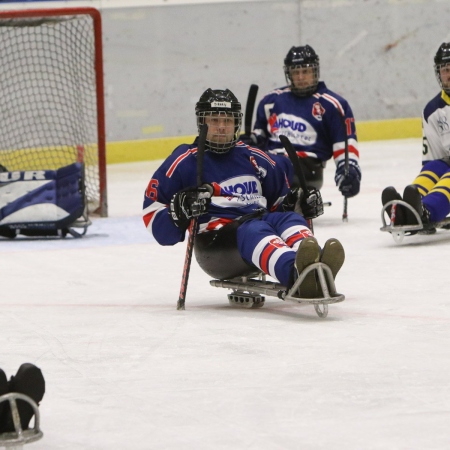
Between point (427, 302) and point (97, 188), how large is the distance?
153 inches

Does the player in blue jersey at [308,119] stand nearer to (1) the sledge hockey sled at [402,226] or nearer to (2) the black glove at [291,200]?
(1) the sledge hockey sled at [402,226]

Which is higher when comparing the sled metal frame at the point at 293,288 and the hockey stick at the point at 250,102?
the hockey stick at the point at 250,102

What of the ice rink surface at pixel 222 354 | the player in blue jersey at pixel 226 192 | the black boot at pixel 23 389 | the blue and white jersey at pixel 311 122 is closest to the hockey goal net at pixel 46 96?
the blue and white jersey at pixel 311 122

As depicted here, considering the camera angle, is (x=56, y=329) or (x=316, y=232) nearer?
(x=56, y=329)

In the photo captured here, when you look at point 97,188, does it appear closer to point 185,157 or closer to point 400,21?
point 185,157

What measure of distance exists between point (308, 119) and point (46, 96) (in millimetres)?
3346

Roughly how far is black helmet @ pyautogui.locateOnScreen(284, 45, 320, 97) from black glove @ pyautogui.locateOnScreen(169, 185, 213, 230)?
2.78m

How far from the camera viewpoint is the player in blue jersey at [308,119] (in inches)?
268

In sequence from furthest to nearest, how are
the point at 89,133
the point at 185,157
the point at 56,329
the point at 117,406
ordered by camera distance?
1. the point at 89,133
2. the point at 185,157
3. the point at 56,329
4. the point at 117,406

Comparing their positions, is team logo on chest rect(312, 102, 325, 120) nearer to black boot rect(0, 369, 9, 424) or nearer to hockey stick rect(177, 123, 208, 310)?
hockey stick rect(177, 123, 208, 310)

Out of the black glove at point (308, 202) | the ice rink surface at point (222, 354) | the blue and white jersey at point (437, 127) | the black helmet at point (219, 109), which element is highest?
the black helmet at point (219, 109)

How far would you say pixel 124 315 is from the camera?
14.0 feet

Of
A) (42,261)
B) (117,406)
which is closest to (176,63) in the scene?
(42,261)

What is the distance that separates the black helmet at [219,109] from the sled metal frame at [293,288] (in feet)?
1.60
